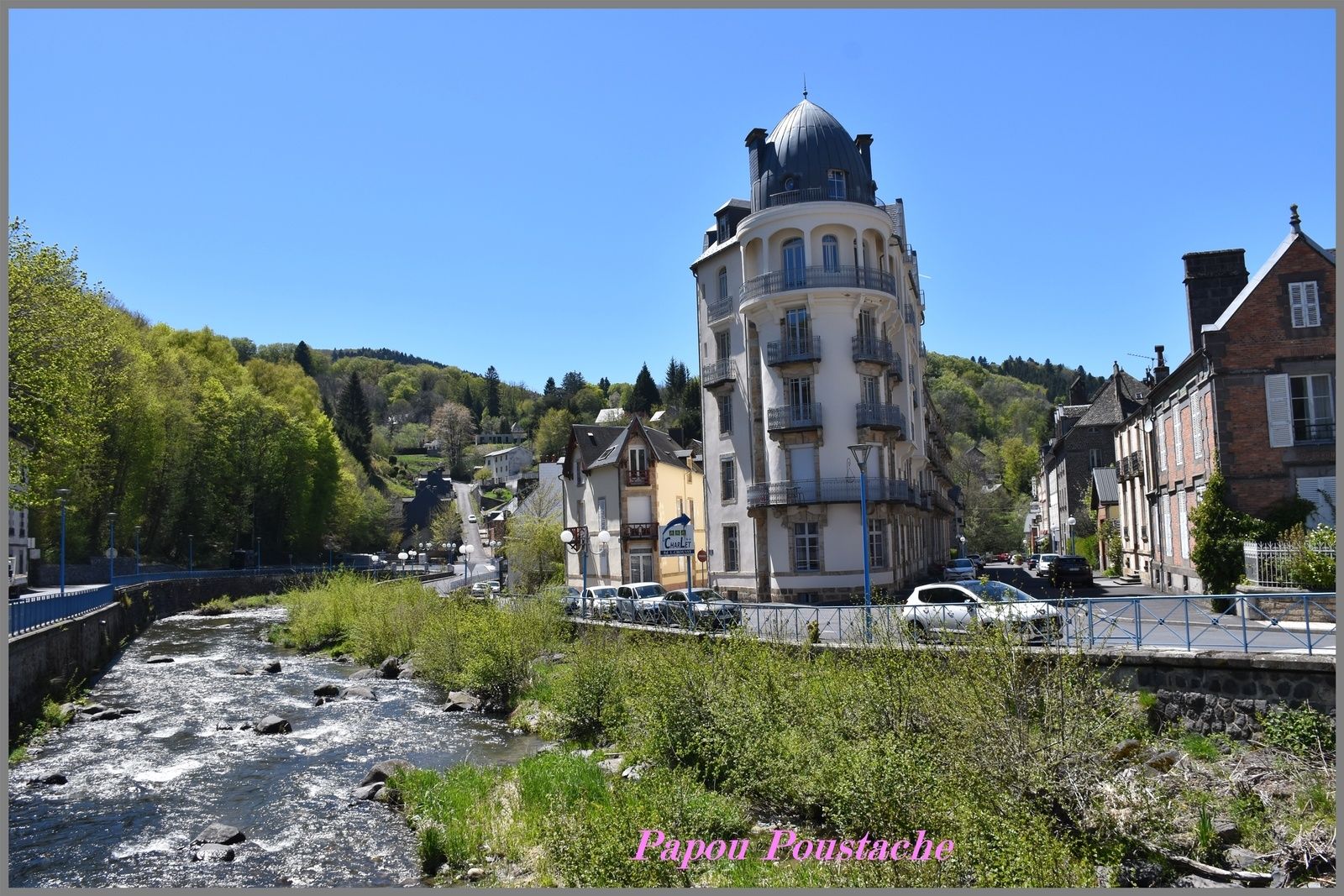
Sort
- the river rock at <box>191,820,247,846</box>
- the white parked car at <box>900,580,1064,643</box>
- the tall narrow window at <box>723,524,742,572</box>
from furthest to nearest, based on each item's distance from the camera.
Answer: the tall narrow window at <box>723,524,742,572</box>
the white parked car at <box>900,580,1064,643</box>
the river rock at <box>191,820,247,846</box>

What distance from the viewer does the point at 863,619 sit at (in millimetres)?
→ 17547

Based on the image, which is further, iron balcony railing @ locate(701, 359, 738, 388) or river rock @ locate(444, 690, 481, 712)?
iron balcony railing @ locate(701, 359, 738, 388)

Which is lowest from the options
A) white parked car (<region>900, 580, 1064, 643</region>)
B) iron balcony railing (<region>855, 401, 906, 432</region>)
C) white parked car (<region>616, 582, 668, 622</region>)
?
white parked car (<region>616, 582, 668, 622</region>)

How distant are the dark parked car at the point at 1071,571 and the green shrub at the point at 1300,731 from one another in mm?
25684

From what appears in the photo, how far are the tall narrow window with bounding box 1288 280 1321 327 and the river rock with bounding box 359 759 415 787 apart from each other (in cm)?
2692

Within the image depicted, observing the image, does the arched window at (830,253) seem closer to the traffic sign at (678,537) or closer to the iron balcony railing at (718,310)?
the iron balcony railing at (718,310)

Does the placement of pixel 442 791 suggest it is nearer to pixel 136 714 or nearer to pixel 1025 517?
pixel 136 714

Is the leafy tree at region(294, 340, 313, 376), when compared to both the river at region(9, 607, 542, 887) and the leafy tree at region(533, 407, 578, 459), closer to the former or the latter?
the leafy tree at region(533, 407, 578, 459)

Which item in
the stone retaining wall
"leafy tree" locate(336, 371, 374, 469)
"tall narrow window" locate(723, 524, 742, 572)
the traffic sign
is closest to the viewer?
the stone retaining wall

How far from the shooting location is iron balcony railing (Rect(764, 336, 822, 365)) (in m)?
35.6

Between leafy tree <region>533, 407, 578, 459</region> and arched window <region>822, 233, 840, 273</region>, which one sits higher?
leafy tree <region>533, 407, 578, 459</region>

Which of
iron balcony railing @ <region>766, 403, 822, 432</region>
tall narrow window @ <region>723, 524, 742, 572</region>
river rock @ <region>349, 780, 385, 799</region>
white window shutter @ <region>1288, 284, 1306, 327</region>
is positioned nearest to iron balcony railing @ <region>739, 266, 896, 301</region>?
iron balcony railing @ <region>766, 403, 822, 432</region>

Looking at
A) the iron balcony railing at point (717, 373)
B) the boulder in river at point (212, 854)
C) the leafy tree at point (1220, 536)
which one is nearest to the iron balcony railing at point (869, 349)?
the iron balcony railing at point (717, 373)

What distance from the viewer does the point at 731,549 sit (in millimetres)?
38125
